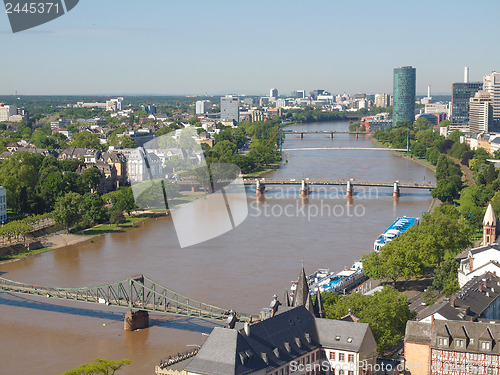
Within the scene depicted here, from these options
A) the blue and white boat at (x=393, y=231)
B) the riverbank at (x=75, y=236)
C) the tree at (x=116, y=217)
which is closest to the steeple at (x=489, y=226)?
the blue and white boat at (x=393, y=231)

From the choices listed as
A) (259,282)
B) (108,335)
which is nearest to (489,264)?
(259,282)

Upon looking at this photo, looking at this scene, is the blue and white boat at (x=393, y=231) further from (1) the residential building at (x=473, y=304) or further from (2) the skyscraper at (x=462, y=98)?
(2) the skyscraper at (x=462, y=98)

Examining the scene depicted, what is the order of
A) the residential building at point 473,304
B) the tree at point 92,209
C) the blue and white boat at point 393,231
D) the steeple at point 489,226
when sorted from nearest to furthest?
the residential building at point 473,304
the steeple at point 489,226
the blue and white boat at point 393,231
the tree at point 92,209

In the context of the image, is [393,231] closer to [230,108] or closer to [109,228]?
[109,228]

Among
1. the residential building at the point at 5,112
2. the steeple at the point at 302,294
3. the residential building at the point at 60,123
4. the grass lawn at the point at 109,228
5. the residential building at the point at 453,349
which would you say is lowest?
the grass lawn at the point at 109,228

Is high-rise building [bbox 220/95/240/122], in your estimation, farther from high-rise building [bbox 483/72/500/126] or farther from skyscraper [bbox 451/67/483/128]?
high-rise building [bbox 483/72/500/126]

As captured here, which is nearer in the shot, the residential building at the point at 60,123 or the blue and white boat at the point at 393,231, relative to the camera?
the blue and white boat at the point at 393,231

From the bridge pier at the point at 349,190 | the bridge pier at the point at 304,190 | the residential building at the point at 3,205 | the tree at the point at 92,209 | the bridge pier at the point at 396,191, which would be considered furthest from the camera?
the bridge pier at the point at 304,190

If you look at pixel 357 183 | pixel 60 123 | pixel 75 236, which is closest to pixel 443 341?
pixel 75 236
